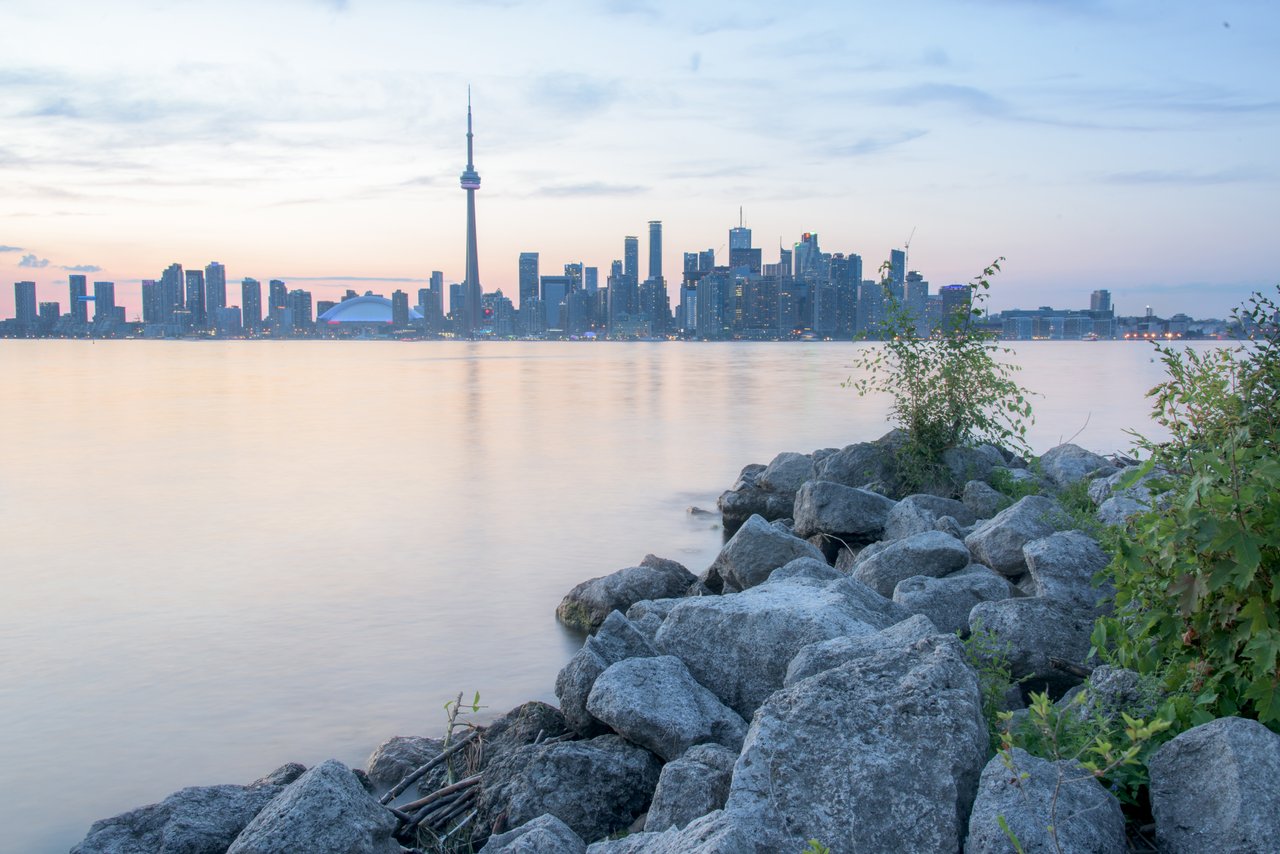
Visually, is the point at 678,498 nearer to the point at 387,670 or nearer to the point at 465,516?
the point at 465,516

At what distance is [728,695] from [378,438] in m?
25.0

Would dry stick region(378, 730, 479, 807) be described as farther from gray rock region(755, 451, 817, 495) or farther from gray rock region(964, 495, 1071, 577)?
gray rock region(755, 451, 817, 495)

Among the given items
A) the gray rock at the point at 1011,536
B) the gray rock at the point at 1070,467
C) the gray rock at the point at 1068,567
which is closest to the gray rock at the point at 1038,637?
the gray rock at the point at 1068,567

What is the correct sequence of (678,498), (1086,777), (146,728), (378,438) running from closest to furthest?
(1086,777) → (146,728) → (678,498) → (378,438)

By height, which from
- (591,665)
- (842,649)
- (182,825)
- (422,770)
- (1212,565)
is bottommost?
(422,770)

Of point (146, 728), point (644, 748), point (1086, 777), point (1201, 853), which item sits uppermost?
point (1086, 777)

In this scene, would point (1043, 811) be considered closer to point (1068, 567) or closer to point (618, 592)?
point (1068, 567)

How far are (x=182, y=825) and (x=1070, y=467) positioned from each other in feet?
39.2

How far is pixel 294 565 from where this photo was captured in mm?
13891

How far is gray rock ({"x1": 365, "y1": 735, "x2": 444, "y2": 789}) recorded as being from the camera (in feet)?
23.1

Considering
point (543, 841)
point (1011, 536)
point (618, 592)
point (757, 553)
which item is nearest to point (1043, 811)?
point (543, 841)

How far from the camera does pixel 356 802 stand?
5.05 m

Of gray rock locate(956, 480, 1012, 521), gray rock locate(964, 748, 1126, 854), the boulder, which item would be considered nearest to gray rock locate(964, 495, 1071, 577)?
gray rock locate(956, 480, 1012, 521)

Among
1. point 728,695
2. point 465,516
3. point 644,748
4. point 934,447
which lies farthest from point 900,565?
point 465,516
